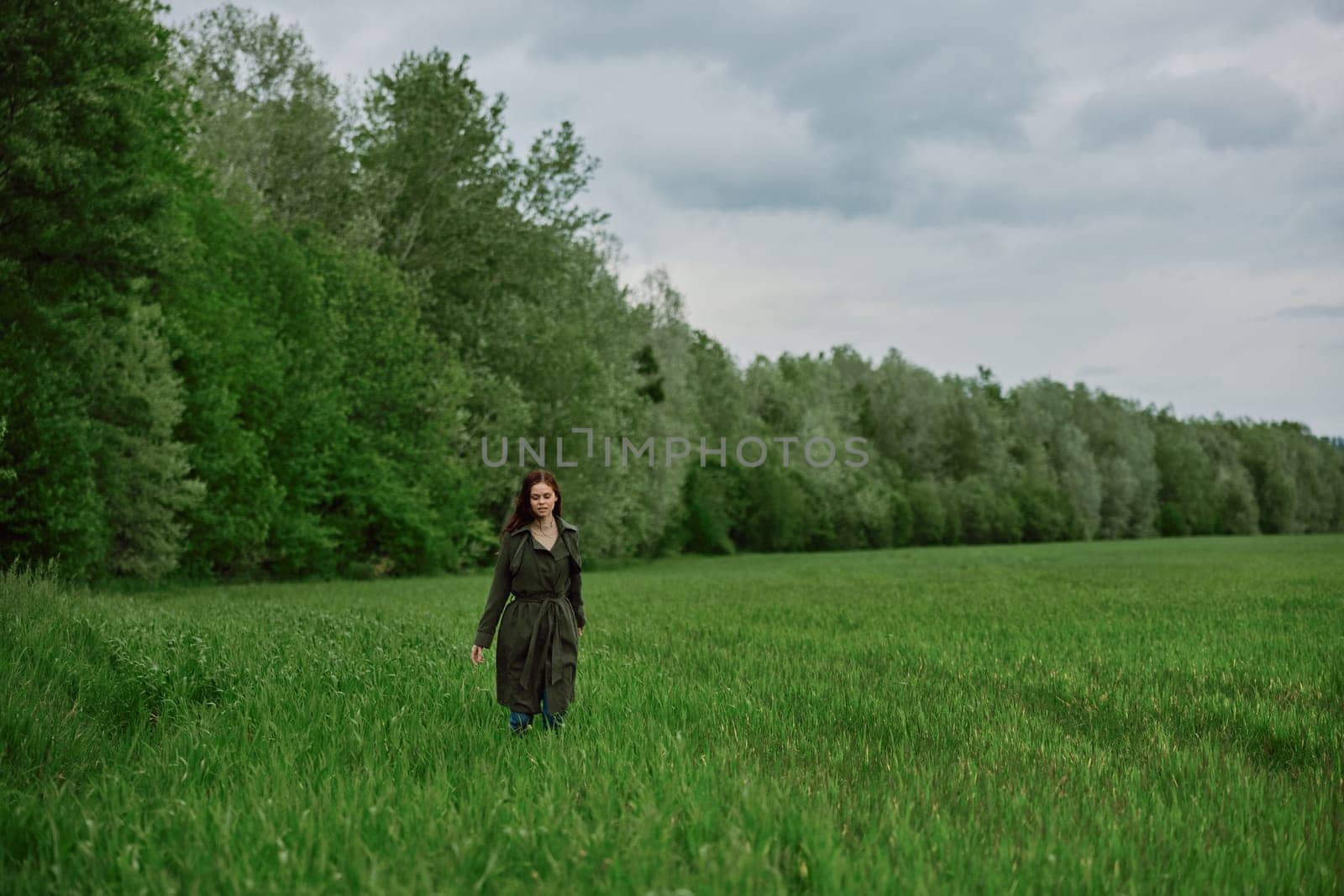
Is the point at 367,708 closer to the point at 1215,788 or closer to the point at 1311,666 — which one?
the point at 1215,788

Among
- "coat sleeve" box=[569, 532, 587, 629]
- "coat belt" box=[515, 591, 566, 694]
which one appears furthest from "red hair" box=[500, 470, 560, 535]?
"coat belt" box=[515, 591, 566, 694]

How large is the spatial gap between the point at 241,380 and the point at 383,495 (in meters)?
6.44

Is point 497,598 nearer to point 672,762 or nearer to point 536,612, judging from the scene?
point 536,612

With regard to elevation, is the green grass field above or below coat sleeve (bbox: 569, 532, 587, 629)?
below

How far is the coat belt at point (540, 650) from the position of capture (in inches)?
275

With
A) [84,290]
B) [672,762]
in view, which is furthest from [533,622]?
[84,290]

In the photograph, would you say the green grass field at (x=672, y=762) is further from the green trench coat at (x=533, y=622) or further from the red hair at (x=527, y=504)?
the red hair at (x=527, y=504)

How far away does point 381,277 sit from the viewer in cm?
Answer: 3347

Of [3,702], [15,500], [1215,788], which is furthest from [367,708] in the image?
[15,500]

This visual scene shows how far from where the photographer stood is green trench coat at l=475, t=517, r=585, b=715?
7.03 m

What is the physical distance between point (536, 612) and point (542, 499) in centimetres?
85

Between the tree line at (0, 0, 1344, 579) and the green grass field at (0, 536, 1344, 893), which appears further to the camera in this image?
the tree line at (0, 0, 1344, 579)

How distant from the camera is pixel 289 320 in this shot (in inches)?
1201

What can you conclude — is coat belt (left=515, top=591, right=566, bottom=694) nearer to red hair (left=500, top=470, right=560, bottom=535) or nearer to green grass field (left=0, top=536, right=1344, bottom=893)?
green grass field (left=0, top=536, right=1344, bottom=893)
